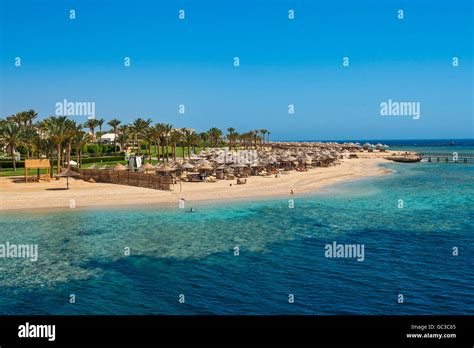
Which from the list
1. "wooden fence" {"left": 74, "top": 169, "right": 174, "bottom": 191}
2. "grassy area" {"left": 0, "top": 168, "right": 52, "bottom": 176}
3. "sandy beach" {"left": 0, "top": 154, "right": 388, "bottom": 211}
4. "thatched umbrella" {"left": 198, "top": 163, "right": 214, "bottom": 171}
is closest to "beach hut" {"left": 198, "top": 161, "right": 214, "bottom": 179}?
"thatched umbrella" {"left": 198, "top": 163, "right": 214, "bottom": 171}

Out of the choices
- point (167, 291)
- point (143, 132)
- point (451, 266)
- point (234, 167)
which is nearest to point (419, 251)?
point (451, 266)

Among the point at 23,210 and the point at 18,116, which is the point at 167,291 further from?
the point at 18,116

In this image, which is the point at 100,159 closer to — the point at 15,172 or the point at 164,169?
the point at 15,172

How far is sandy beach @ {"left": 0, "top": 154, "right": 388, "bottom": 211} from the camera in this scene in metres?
32.5

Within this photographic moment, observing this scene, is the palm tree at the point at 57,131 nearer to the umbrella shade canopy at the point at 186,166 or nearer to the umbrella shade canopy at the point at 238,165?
the umbrella shade canopy at the point at 186,166

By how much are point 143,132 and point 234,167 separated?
21022mm

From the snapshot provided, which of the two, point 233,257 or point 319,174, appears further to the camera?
point 319,174

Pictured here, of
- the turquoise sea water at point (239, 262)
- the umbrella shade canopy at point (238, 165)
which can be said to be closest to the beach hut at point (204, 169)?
the umbrella shade canopy at point (238, 165)

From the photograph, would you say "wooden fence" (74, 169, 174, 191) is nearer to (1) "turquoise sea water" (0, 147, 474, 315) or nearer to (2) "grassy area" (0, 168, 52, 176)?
(1) "turquoise sea water" (0, 147, 474, 315)

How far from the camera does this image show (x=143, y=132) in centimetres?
6438

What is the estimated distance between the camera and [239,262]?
17.8 metres

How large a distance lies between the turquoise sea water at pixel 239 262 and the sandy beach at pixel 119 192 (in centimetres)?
302

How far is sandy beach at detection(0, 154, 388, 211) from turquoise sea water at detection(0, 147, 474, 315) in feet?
9.90

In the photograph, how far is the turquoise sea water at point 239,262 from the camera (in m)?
13.5
